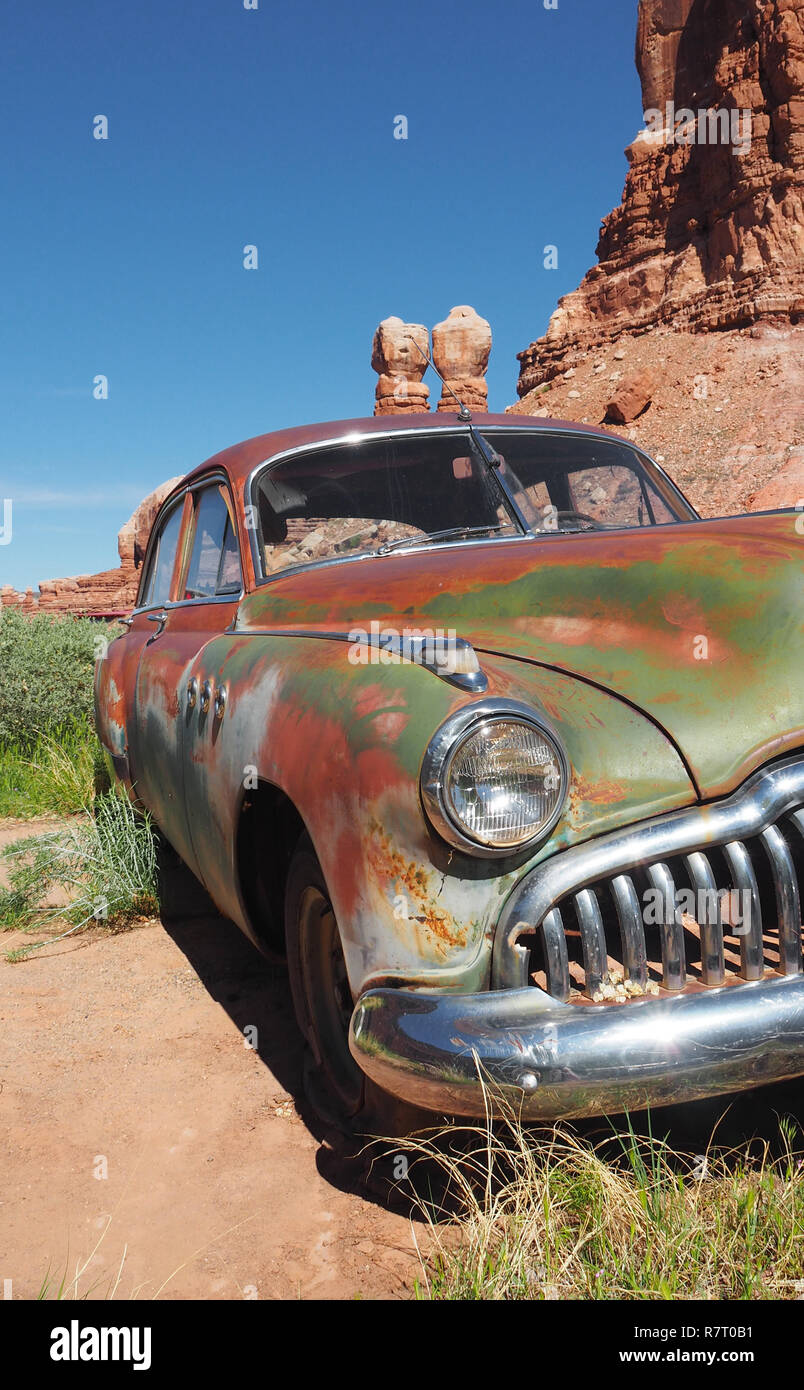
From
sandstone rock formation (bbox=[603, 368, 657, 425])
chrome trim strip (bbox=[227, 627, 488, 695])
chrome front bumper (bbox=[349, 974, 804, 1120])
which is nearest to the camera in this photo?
chrome front bumper (bbox=[349, 974, 804, 1120])

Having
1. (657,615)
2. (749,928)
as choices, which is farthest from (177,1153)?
(657,615)

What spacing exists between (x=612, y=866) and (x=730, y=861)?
0.69 ft

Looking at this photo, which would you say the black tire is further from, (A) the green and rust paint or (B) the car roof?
(B) the car roof

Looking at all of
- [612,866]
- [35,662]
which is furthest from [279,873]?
[35,662]

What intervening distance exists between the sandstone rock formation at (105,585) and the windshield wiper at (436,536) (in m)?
44.4

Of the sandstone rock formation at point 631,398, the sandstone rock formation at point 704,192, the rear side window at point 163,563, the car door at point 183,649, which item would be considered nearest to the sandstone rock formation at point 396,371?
the sandstone rock formation at point 704,192

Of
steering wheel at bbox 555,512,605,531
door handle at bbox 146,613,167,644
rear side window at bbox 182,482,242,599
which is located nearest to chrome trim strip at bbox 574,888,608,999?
steering wheel at bbox 555,512,605,531

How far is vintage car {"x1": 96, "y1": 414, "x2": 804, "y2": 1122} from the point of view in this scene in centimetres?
152

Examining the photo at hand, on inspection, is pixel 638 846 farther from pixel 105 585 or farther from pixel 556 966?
pixel 105 585

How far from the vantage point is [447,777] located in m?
1.56

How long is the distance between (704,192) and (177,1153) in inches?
1468

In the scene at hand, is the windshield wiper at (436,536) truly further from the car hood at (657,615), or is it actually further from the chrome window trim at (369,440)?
the car hood at (657,615)

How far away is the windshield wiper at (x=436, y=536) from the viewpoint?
284 centimetres

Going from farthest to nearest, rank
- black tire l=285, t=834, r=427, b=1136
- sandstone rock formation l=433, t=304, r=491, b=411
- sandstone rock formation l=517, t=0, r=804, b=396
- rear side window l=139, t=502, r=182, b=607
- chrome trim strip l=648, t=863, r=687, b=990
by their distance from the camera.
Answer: sandstone rock formation l=433, t=304, r=491, b=411 < sandstone rock formation l=517, t=0, r=804, b=396 < rear side window l=139, t=502, r=182, b=607 < black tire l=285, t=834, r=427, b=1136 < chrome trim strip l=648, t=863, r=687, b=990
